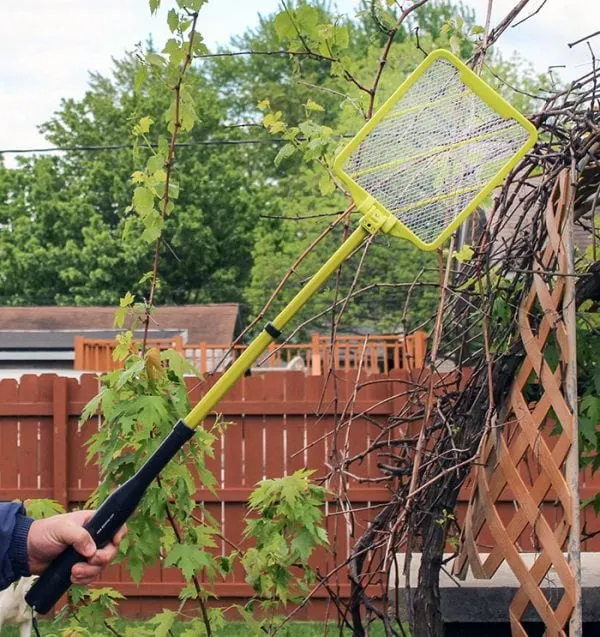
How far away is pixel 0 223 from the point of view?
4278 centimetres

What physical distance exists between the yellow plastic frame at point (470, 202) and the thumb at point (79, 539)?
0.82 meters

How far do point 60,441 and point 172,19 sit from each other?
16.2 feet

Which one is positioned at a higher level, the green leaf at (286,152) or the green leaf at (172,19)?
the green leaf at (172,19)

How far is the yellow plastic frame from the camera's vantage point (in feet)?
7.07

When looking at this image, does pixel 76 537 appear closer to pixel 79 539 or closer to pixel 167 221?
pixel 79 539

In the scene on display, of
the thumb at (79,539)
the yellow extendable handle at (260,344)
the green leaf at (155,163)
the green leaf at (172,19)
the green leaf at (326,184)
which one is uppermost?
the green leaf at (172,19)

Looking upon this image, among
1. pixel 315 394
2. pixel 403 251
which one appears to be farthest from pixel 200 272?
pixel 315 394

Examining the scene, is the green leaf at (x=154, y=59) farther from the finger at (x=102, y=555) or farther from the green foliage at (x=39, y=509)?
the green foliage at (x=39, y=509)

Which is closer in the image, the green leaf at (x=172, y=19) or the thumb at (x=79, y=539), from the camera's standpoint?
the thumb at (x=79, y=539)

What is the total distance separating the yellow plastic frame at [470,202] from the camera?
84.8 inches

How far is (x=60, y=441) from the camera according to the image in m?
7.55

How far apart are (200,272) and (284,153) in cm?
3974

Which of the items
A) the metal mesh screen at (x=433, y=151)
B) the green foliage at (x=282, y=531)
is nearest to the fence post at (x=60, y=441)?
the green foliage at (x=282, y=531)

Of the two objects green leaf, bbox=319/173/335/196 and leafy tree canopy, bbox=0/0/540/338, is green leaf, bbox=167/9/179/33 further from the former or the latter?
leafy tree canopy, bbox=0/0/540/338
